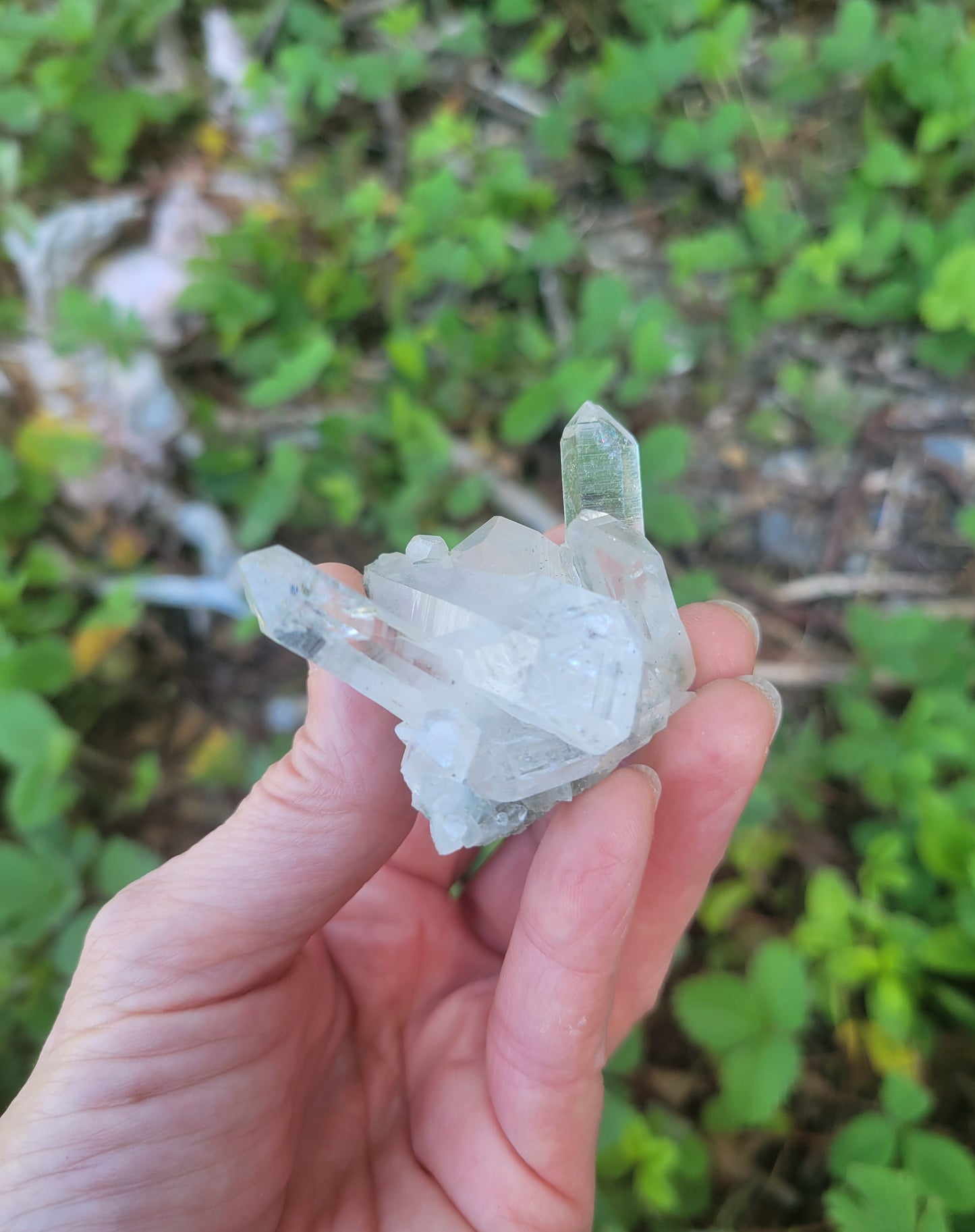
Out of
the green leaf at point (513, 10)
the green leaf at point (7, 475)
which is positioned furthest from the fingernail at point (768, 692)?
the green leaf at point (513, 10)

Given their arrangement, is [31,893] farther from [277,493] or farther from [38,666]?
[277,493]

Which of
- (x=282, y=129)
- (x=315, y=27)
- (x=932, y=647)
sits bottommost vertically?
(x=932, y=647)

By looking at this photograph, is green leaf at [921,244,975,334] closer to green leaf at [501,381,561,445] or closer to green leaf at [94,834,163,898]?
green leaf at [501,381,561,445]

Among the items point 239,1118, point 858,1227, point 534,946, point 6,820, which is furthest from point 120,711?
point 858,1227

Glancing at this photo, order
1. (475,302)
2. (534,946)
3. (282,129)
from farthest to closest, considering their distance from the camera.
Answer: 1. (282,129)
2. (475,302)
3. (534,946)

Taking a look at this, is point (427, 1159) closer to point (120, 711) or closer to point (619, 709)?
point (619, 709)

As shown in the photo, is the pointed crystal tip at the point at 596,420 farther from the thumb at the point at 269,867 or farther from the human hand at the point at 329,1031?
the thumb at the point at 269,867
